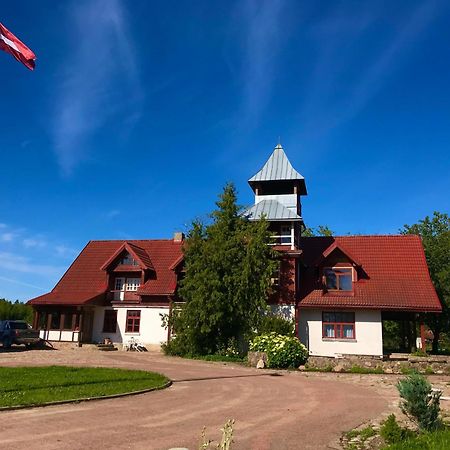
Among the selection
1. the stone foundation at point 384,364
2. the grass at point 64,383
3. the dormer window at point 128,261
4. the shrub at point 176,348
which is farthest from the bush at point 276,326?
the dormer window at point 128,261

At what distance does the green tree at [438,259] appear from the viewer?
33.3m

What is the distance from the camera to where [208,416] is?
10219mm

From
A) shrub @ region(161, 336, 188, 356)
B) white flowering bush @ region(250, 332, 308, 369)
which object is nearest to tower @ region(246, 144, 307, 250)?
white flowering bush @ region(250, 332, 308, 369)

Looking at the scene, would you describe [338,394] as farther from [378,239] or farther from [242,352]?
[378,239]

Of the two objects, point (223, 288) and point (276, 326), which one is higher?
point (223, 288)

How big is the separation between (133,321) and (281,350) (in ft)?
40.1

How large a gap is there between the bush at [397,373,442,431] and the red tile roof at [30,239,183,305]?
2310cm

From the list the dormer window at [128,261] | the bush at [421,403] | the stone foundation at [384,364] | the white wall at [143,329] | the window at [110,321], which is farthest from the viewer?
the dormer window at [128,261]

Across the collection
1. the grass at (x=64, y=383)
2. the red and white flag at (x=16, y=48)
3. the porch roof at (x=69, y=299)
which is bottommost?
the grass at (x=64, y=383)

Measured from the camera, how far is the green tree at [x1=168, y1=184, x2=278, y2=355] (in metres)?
26.2

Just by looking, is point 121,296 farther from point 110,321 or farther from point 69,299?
point 69,299

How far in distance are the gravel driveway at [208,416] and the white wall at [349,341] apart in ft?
32.3

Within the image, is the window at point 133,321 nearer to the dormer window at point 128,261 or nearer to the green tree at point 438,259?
the dormer window at point 128,261

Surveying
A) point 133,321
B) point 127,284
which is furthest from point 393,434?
point 127,284
